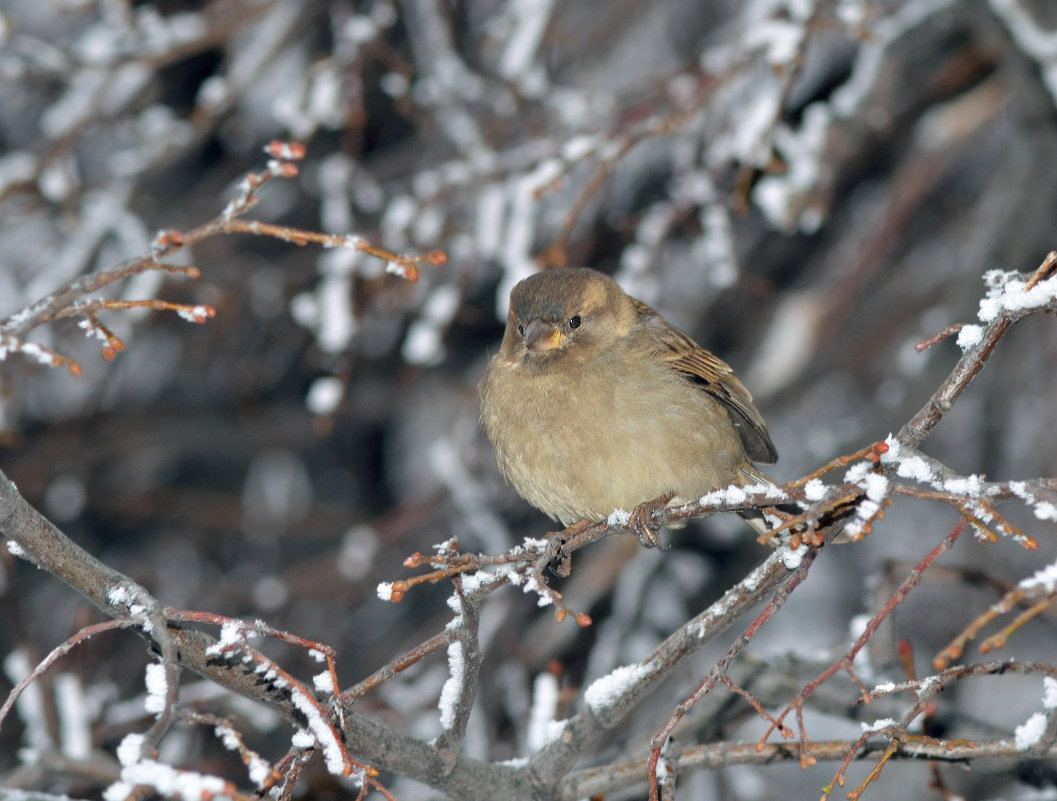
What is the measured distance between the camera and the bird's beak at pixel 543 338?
13.3ft

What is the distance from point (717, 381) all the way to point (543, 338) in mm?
716

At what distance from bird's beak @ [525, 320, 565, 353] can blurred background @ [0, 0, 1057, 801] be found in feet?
2.11

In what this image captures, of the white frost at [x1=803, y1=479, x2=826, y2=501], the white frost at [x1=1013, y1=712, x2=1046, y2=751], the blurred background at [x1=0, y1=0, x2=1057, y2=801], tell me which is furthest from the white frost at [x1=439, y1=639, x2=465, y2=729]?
the blurred background at [x1=0, y1=0, x2=1057, y2=801]

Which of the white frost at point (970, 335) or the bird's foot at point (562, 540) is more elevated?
the bird's foot at point (562, 540)

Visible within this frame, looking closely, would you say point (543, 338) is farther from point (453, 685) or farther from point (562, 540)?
point (453, 685)

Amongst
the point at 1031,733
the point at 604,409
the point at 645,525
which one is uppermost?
the point at 604,409

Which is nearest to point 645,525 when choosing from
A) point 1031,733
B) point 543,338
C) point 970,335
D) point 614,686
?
point 614,686

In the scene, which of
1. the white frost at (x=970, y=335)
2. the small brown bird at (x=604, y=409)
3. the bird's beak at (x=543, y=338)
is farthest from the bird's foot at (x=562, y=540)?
the white frost at (x=970, y=335)

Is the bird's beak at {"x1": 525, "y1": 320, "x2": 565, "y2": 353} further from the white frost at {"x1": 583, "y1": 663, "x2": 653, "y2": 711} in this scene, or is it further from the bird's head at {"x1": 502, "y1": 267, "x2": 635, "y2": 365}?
the white frost at {"x1": 583, "y1": 663, "x2": 653, "y2": 711}

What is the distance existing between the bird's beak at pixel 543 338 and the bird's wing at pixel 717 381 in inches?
Answer: 15.9

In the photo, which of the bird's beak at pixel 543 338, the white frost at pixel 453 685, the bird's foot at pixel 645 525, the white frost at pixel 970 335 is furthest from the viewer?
the bird's beak at pixel 543 338

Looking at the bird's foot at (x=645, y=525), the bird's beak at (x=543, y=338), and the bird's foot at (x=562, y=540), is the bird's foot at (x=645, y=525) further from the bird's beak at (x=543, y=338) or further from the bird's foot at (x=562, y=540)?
the bird's beak at (x=543, y=338)

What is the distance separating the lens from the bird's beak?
4.05m

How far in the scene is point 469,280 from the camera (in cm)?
618
